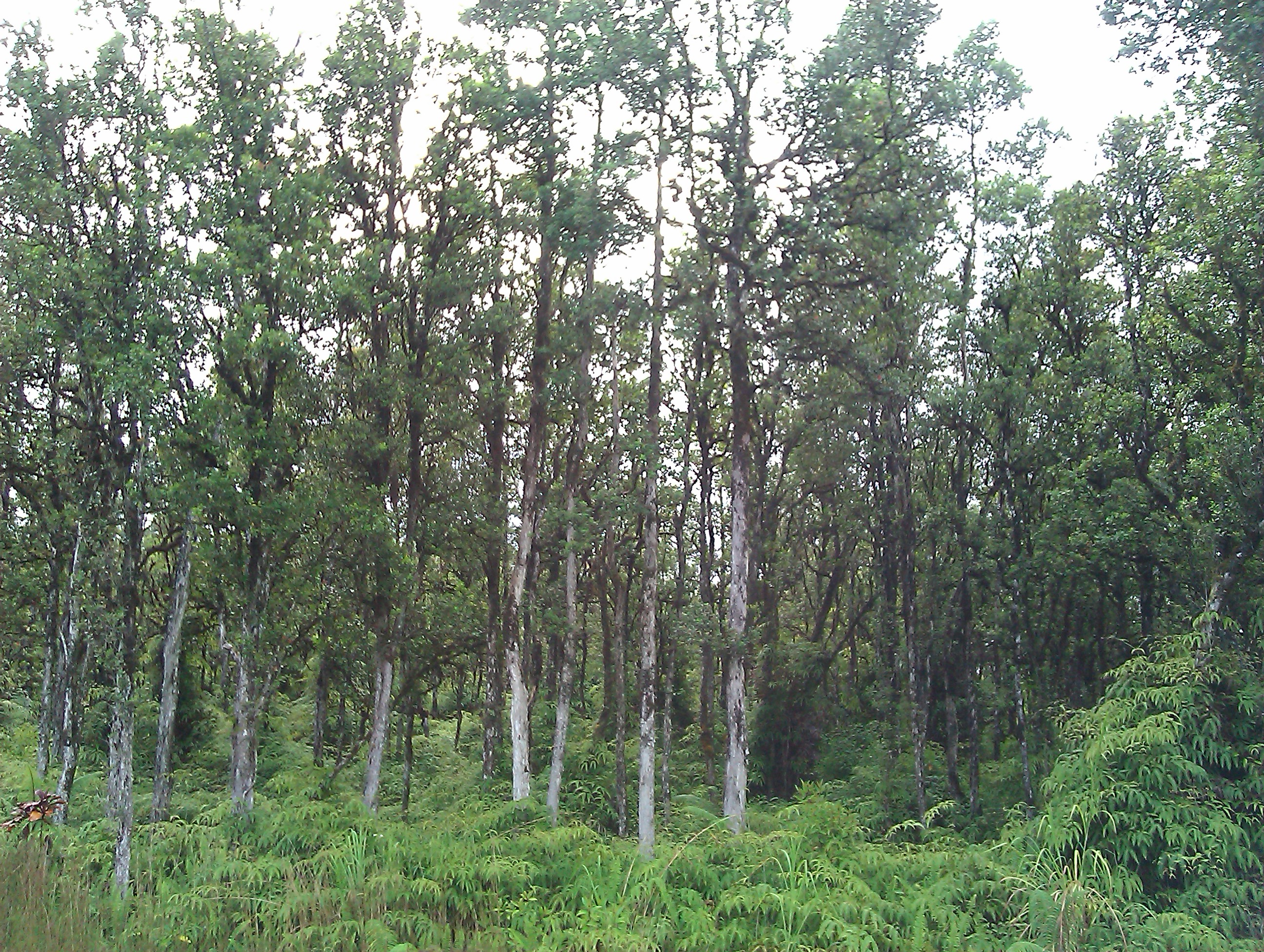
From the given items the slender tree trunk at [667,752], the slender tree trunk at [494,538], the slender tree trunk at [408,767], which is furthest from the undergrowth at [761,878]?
the slender tree trunk at [494,538]

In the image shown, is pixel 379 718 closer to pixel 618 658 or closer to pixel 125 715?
pixel 618 658

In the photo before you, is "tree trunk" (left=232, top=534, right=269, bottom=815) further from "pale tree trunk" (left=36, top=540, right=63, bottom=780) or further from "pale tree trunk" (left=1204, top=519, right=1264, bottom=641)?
"pale tree trunk" (left=1204, top=519, right=1264, bottom=641)

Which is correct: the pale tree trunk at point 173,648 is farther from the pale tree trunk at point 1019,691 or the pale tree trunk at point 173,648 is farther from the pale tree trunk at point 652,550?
the pale tree trunk at point 1019,691

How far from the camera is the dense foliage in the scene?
10.9 meters

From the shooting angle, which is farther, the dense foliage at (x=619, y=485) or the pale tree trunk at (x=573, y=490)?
the pale tree trunk at (x=573, y=490)

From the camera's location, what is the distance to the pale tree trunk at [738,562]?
54.7ft

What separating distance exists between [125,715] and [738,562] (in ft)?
31.7

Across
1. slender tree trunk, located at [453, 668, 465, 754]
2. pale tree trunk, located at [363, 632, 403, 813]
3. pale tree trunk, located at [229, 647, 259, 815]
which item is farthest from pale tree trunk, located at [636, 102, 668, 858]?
slender tree trunk, located at [453, 668, 465, 754]

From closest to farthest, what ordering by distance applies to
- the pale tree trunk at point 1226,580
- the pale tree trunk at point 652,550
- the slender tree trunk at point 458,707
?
1. the pale tree trunk at point 1226,580
2. the pale tree trunk at point 652,550
3. the slender tree trunk at point 458,707

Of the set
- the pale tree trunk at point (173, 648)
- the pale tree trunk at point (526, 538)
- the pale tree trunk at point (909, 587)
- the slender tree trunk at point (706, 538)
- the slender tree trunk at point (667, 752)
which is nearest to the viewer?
the pale tree trunk at point (173, 648)

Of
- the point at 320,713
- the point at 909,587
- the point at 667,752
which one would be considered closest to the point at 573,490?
the point at 667,752

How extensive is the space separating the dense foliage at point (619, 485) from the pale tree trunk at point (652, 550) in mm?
102

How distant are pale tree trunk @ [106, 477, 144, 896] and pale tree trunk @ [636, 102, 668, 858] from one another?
7.43 m

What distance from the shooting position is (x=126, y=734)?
38.3 ft
